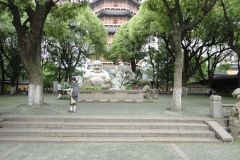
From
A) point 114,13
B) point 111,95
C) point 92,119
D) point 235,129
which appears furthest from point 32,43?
point 114,13

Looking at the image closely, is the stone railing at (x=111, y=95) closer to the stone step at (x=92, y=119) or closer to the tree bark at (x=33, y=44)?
the tree bark at (x=33, y=44)

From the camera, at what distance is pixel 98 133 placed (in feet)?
18.0

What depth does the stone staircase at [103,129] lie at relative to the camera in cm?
534

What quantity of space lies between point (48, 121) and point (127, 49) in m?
Result: 17.8

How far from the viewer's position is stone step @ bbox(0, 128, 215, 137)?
5.47 m

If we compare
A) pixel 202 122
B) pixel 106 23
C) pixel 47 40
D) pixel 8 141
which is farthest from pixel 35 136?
pixel 106 23

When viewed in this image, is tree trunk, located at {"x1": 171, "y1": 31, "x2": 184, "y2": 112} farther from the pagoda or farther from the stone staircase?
the pagoda

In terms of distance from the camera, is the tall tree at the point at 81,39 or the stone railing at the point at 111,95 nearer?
the stone railing at the point at 111,95

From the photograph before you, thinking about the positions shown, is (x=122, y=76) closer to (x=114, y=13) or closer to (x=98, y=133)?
(x=98, y=133)

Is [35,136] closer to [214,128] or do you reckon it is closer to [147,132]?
[147,132]

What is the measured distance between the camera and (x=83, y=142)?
5.09 meters

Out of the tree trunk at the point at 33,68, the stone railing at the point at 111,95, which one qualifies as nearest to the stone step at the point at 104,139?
the tree trunk at the point at 33,68

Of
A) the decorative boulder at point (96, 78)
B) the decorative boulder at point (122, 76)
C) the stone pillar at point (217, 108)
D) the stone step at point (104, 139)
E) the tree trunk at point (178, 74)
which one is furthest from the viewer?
the decorative boulder at point (122, 76)

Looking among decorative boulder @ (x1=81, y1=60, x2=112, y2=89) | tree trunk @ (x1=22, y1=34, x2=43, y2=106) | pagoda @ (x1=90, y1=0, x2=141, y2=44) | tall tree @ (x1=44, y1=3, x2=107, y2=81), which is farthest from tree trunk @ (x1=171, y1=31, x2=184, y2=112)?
pagoda @ (x1=90, y1=0, x2=141, y2=44)
